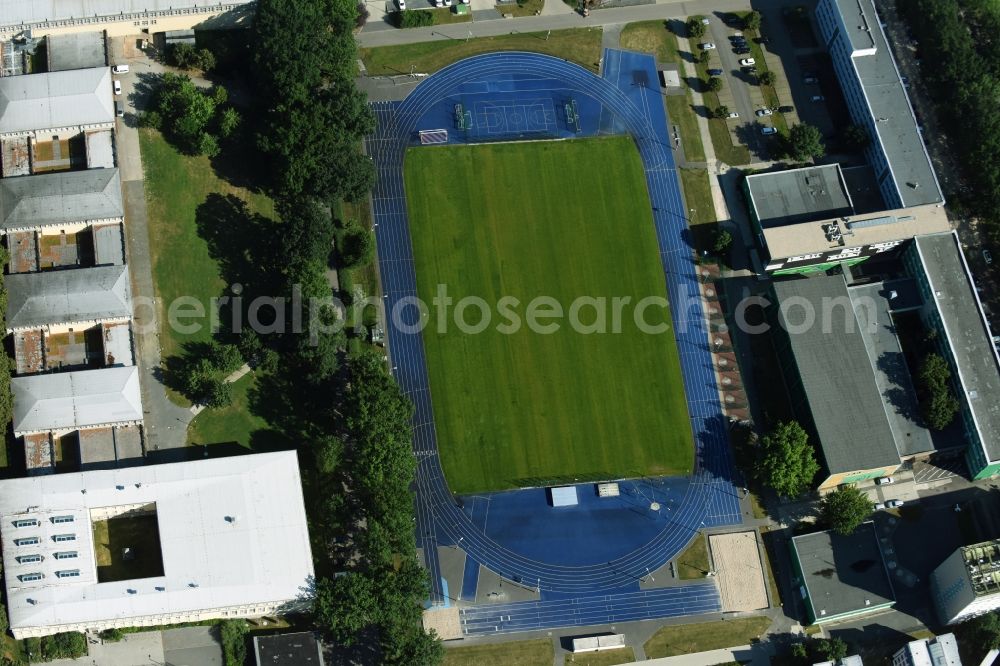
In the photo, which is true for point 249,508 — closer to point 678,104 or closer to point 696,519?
point 696,519

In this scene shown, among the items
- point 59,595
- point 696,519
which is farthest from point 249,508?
point 696,519

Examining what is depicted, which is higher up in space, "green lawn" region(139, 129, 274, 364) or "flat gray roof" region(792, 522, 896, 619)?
"green lawn" region(139, 129, 274, 364)

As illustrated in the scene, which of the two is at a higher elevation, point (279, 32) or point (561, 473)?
point (279, 32)

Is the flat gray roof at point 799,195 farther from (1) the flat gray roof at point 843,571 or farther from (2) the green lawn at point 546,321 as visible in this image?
(1) the flat gray roof at point 843,571

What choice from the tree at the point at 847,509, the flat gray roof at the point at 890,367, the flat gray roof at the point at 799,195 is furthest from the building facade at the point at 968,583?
the flat gray roof at the point at 799,195

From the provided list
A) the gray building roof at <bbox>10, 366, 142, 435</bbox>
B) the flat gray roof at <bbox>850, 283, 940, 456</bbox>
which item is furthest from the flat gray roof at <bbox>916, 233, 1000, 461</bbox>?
the gray building roof at <bbox>10, 366, 142, 435</bbox>

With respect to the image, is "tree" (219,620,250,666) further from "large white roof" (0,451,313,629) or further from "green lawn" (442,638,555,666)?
"green lawn" (442,638,555,666)

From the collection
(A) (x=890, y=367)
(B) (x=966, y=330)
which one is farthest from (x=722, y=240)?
(B) (x=966, y=330)
